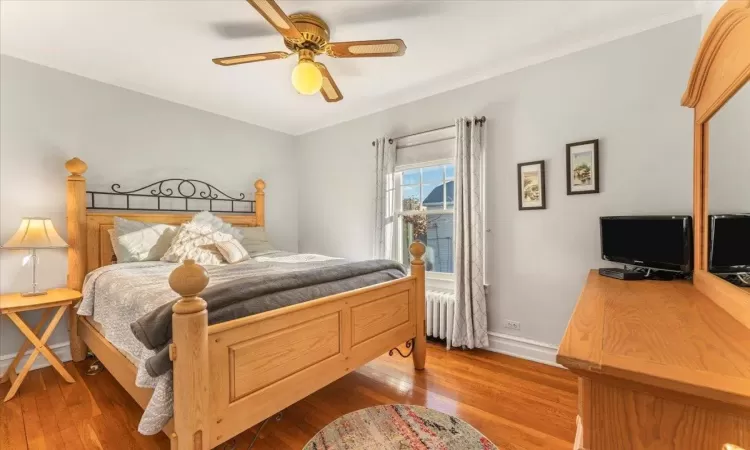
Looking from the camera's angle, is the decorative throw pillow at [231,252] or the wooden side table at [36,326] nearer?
the wooden side table at [36,326]

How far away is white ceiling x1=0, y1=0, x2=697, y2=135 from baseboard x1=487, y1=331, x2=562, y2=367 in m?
2.31

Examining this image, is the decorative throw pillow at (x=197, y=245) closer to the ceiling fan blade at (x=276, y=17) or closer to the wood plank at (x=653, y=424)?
the ceiling fan blade at (x=276, y=17)

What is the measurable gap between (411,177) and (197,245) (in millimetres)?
2187

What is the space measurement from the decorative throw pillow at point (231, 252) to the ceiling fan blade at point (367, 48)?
1.83 meters

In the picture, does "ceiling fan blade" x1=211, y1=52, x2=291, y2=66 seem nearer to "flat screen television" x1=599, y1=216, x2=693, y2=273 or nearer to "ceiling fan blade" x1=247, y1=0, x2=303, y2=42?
"ceiling fan blade" x1=247, y1=0, x2=303, y2=42

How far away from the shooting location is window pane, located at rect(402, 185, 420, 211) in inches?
135

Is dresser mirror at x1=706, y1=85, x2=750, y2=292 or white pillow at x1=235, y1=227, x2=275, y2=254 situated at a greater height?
dresser mirror at x1=706, y1=85, x2=750, y2=292

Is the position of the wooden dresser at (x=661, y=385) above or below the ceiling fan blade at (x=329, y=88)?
below

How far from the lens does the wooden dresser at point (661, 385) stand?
56 cm

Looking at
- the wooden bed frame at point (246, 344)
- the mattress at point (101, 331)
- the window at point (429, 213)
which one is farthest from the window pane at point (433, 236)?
the mattress at point (101, 331)

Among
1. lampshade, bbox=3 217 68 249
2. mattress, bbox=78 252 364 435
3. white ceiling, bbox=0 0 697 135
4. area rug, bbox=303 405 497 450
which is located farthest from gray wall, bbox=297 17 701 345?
lampshade, bbox=3 217 68 249

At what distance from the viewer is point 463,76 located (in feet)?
9.47

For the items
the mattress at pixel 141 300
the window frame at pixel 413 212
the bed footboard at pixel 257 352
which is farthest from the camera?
the window frame at pixel 413 212

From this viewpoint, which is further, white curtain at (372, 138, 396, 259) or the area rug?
white curtain at (372, 138, 396, 259)
